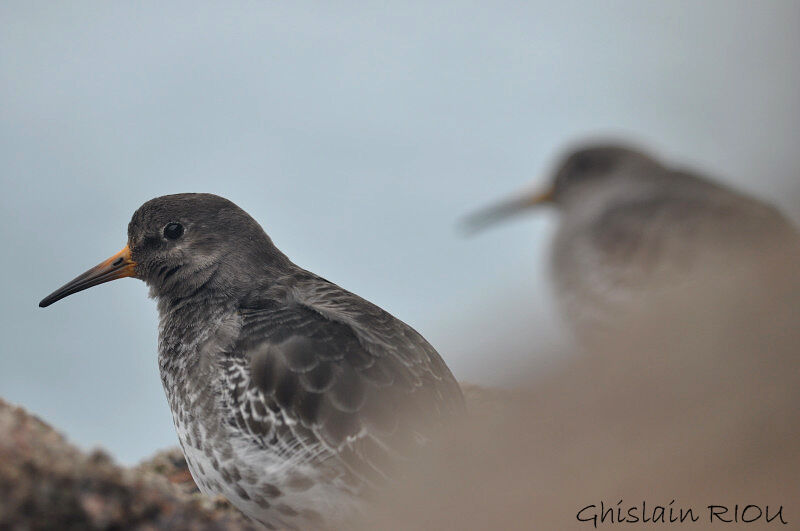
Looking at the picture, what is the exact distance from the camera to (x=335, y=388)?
491 cm

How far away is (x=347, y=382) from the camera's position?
492 centimetres

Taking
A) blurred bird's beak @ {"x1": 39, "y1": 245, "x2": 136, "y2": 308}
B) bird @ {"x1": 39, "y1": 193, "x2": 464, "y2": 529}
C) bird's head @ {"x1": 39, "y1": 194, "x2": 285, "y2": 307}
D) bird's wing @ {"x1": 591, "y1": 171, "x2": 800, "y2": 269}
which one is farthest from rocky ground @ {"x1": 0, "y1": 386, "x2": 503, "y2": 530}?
bird's wing @ {"x1": 591, "y1": 171, "x2": 800, "y2": 269}

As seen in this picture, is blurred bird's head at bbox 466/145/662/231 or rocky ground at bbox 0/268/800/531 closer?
rocky ground at bbox 0/268/800/531

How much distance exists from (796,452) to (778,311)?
801 mm

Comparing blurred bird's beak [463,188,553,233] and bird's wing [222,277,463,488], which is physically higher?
blurred bird's beak [463,188,553,233]

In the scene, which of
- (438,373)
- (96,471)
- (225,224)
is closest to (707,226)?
(438,373)

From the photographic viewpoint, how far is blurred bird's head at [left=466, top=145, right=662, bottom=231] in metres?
10.6

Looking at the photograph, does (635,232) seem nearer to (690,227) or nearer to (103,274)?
(690,227)

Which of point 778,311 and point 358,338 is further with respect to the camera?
point 358,338

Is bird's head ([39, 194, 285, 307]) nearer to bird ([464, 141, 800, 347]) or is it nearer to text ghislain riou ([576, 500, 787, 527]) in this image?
bird ([464, 141, 800, 347])

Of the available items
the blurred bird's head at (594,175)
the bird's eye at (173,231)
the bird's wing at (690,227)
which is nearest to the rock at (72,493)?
the bird's eye at (173,231)

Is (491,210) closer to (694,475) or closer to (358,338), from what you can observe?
(358,338)

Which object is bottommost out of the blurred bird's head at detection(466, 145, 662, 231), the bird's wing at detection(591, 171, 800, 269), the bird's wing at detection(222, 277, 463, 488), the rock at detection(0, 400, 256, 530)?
the rock at detection(0, 400, 256, 530)

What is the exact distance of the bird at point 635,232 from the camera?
26.7 ft
